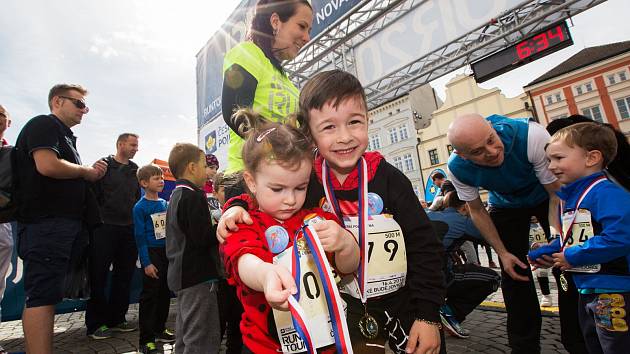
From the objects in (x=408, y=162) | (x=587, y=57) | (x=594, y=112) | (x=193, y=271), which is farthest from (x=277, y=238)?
(x=587, y=57)

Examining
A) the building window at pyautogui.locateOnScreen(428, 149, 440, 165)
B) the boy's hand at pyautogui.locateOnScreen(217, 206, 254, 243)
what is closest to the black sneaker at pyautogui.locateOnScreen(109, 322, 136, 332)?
the boy's hand at pyautogui.locateOnScreen(217, 206, 254, 243)

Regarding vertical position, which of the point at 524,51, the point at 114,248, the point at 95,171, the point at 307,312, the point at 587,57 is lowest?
the point at 307,312

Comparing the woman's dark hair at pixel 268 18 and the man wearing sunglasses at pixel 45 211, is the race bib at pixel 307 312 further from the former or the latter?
the man wearing sunglasses at pixel 45 211

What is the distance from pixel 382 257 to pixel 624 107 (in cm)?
4465

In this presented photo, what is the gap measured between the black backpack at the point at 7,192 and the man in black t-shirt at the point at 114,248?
1143mm

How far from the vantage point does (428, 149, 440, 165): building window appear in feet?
115

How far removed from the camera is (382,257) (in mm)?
1343

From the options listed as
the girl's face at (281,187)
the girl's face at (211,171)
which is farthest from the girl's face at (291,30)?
the girl's face at (211,171)

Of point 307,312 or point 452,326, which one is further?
point 452,326

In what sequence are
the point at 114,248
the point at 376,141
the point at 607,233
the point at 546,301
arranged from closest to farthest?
the point at 607,233, the point at 546,301, the point at 114,248, the point at 376,141

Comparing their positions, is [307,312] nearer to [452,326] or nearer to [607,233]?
[607,233]

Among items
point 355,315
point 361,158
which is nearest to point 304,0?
point 361,158

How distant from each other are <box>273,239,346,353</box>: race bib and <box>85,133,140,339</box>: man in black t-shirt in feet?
11.9

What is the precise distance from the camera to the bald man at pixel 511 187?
7.72 ft
